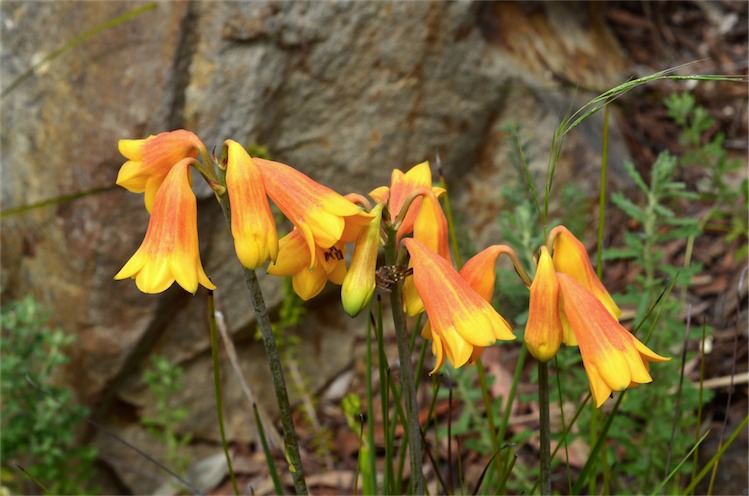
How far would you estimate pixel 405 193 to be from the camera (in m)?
1.68

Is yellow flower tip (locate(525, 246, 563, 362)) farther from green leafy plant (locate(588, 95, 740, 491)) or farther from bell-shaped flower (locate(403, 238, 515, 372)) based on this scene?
green leafy plant (locate(588, 95, 740, 491))

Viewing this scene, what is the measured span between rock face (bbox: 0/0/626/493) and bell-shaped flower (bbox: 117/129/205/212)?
5.51 ft

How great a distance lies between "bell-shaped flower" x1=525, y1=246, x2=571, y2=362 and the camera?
1489 millimetres

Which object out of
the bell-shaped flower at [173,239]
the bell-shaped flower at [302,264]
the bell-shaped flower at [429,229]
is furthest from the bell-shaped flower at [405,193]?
the bell-shaped flower at [173,239]

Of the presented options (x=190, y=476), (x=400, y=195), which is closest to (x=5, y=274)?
(x=190, y=476)

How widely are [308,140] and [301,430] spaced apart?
1336 mm

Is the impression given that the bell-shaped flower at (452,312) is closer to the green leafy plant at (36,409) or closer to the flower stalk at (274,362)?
the flower stalk at (274,362)

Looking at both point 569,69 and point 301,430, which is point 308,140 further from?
point 569,69

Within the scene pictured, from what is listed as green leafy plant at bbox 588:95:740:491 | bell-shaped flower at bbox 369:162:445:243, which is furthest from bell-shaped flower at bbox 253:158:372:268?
green leafy plant at bbox 588:95:740:491

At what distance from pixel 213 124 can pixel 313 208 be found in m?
1.97

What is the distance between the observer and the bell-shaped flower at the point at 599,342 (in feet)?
4.80

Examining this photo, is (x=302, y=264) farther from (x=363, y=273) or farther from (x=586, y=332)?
(x=586, y=332)

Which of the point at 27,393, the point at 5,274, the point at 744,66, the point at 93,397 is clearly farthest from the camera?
the point at 744,66

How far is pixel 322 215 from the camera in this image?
1.48 metres
